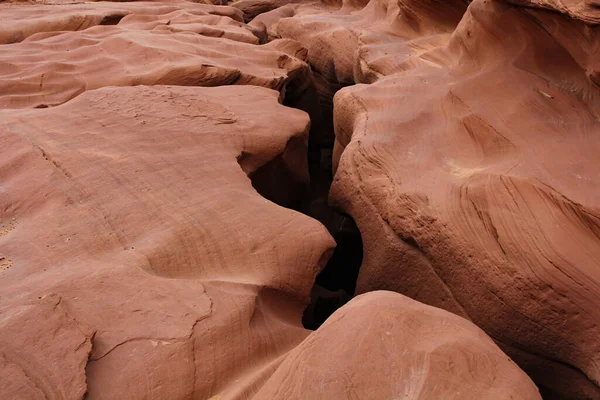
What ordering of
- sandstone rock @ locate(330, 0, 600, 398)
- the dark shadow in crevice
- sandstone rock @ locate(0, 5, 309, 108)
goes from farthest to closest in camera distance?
1. sandstone rock @ locate(0, 5, 309, 108)
2. the dark shadow in crevice
3. sandstone rock @ locate(330, 0, 600, 398)

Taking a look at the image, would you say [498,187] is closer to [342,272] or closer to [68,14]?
[342,272]

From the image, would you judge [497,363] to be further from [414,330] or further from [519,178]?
[519,178]

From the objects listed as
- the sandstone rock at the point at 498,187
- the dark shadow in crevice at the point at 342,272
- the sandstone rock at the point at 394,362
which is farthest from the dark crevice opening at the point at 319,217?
the sandstone rock at the point at 394,362

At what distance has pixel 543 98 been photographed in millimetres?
2893

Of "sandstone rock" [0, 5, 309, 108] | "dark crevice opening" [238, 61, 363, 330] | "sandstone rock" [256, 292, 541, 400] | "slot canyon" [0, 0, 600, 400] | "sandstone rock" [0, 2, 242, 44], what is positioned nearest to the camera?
"sandstone rock" [256, 292, 541, 400]

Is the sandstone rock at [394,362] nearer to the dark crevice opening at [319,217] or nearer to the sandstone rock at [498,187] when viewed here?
the sandstone rock at [498,187]

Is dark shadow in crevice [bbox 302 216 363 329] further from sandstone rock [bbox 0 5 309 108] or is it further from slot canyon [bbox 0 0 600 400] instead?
sandstone rock [bbox 0 5 309 108]

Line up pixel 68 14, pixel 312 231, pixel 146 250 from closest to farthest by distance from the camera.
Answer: pixel 146 250
pixel 312 231
pixel 68 14

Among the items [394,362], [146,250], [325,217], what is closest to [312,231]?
[146,250]

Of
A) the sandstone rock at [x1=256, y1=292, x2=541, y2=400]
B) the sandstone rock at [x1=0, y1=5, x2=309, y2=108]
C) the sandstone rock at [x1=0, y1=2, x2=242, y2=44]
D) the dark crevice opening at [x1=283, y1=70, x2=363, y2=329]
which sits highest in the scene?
the sandstone rock at [x1=256, y1=292, x2=541, y2=400]

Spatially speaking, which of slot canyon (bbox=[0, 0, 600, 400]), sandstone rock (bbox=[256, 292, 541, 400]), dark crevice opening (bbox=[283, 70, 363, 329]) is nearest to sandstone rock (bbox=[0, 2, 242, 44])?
slot canyon (bbox=[0, 0, 600, 400])

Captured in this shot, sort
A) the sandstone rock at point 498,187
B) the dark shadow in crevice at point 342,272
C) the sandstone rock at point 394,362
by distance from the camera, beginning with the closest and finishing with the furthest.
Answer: the sandstone rock at point 394,362, the sandstone rock at point 498,187, the dark shadow in crevice at point 342,272

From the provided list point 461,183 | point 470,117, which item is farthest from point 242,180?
point 470,117

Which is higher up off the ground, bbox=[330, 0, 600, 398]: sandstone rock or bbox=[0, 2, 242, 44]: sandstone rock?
bbox=[330, 0, 600, 398]: sandstone rock
